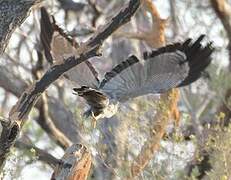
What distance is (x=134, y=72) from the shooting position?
3844 mm

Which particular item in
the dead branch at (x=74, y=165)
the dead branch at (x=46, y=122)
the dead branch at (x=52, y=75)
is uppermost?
the dead branch at (x=46, y=122)

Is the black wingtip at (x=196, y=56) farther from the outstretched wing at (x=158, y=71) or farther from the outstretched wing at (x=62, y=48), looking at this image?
the outstretched wing at (x=62, y=48)

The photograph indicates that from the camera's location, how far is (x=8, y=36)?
8.95 ft

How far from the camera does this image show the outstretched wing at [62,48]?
390cm

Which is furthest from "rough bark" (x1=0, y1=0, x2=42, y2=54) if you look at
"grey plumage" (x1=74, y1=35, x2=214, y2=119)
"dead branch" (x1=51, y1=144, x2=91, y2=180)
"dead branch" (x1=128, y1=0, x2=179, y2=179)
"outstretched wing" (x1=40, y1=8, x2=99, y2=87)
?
"dead branch" (x1=128, y1=0, x2=179, y2=179)

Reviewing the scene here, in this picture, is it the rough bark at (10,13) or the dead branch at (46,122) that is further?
the dead branch at (46,122)

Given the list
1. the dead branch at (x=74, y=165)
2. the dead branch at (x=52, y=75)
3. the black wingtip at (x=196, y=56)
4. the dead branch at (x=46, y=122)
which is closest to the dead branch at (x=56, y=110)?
the dead branch at (x=46, y=122)

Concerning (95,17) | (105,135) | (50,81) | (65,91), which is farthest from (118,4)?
(50,81)

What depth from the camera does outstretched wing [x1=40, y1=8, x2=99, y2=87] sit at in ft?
12.8

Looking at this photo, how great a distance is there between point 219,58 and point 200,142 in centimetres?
278

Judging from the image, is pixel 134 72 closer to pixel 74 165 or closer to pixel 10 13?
pixel 74 165

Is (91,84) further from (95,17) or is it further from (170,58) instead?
(95,17)

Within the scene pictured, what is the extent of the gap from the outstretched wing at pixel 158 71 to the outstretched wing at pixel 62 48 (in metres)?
0.13

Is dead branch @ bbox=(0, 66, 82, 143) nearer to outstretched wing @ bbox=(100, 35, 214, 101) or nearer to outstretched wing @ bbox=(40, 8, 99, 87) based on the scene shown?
outstretched wing @ bbox=(40, 8, 99, 87)
